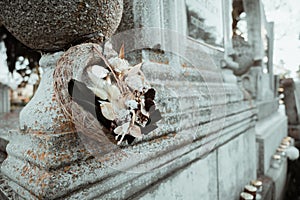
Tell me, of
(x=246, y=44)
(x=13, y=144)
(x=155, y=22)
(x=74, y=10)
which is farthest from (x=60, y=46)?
(x=246, y=44)

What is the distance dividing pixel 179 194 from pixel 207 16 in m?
1.05

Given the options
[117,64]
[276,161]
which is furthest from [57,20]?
[276,161]

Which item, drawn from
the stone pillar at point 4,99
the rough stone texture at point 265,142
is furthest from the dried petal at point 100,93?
the stone pillar at point 4,99

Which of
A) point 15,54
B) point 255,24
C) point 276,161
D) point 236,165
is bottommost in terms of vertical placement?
point 276,161

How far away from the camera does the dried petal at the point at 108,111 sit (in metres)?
0.43

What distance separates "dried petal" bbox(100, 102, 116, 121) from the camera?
0.43 metres

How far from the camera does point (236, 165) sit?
55.8 inches

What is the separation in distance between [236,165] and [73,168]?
3.97 feet

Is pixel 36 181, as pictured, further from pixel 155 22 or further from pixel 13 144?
pixel 155 22

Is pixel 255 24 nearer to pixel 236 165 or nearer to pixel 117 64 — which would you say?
pixel 236 165

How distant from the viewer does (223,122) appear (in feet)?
4.01

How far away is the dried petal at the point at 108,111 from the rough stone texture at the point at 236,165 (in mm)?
896

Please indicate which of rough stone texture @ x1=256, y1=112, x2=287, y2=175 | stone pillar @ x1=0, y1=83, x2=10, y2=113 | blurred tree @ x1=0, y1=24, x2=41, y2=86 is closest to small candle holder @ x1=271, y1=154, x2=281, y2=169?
rough stone texture @ x1=256, y1=112, x2=287, y2=175

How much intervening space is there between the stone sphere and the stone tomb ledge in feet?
0.89
